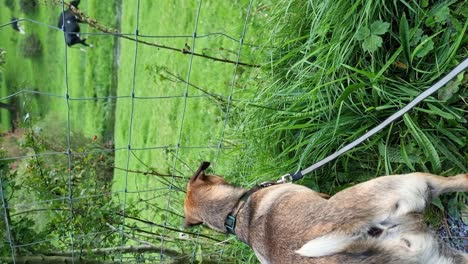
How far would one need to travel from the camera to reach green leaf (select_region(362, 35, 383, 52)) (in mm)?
3125

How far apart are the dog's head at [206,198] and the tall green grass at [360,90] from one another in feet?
1.73

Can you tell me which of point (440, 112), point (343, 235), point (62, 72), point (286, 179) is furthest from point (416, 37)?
point (62, 72)

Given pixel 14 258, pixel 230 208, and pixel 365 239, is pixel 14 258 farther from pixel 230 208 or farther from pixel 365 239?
pixel 365 239

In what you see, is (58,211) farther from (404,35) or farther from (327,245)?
(404,35)

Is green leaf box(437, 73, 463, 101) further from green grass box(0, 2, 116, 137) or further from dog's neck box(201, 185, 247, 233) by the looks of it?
green grass box(0, 2, 116, 137)

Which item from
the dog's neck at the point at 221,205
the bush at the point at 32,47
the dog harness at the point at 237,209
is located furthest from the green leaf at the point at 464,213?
the bush at the point at 32,47

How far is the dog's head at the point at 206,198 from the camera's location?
3.54 m

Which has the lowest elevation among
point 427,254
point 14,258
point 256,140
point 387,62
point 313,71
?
point 14,258

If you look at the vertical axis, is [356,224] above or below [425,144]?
below

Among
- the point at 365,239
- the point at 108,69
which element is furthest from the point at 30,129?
the point at 108,69

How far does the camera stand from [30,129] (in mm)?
4738

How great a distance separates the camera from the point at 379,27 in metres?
3.13

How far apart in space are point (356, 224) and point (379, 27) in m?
1.29

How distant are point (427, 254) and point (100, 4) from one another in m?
12.0
